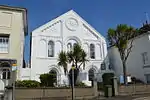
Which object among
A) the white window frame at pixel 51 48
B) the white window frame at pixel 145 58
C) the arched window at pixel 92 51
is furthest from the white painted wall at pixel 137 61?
the white window frame at pixel 51 48

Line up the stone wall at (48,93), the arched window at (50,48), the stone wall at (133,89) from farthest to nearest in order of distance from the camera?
the arched window at (50,48)
the stone wall at (133,89)
the stone wall at (48,93)

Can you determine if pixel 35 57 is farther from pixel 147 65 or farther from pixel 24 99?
pixel 147 65

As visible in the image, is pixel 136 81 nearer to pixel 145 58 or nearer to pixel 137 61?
pixel 137 61

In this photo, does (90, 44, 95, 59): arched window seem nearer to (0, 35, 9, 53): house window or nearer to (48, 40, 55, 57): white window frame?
(48, 40, 55, 57): white window frame

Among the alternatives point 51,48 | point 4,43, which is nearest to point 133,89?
point 51,48

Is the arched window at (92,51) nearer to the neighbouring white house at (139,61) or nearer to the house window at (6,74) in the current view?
the neighbouring white house at (139,61)

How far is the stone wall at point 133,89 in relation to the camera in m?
19.8

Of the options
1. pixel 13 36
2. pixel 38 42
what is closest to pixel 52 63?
pixel 38 42

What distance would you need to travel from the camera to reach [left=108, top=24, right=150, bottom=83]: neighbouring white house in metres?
28.9

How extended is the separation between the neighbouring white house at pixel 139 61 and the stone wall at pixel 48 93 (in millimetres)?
13553

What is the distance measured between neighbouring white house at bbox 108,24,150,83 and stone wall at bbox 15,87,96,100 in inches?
534

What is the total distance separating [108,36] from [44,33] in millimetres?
9901

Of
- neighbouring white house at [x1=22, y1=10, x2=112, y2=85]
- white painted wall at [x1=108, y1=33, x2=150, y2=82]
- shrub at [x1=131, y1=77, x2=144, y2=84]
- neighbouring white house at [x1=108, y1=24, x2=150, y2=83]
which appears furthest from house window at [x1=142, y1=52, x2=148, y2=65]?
neighbouring white house at [x1=22, y1=10, x2=112, y2=85]

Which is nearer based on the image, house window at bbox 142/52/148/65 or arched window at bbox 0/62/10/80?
arched window at bbox 0/62/10/80
